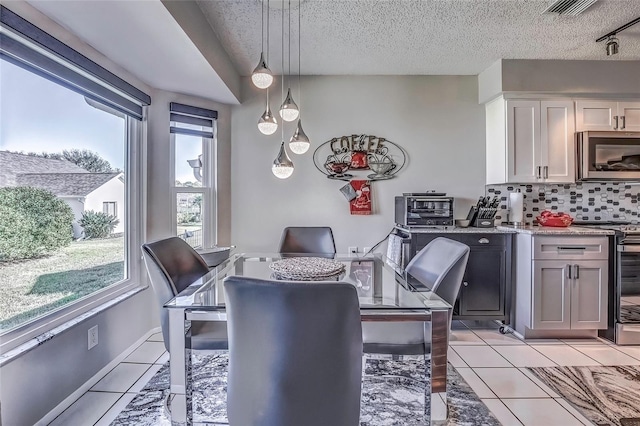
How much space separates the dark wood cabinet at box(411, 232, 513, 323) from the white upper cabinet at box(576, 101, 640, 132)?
53.7 inches

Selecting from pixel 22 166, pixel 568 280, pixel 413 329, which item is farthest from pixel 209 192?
pixel 568 280

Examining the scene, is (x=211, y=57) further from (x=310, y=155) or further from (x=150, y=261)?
(x=150, y=261)

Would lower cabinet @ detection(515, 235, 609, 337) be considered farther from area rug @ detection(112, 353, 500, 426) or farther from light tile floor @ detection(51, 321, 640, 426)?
area rug @ detection(112, 353, 500, 426)

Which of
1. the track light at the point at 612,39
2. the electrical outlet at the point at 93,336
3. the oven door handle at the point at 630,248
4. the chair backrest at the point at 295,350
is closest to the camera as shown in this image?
the chair backrest at the point at 295,350

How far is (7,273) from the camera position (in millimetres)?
1684

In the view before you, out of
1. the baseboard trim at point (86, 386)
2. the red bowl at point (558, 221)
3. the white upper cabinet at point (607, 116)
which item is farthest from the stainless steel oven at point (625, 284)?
the baseboard trim at point (86, 386)

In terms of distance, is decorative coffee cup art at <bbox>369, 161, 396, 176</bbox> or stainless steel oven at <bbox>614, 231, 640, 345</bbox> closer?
stainless steel oven at <bbox>614, 231, 640, 345</bbox>

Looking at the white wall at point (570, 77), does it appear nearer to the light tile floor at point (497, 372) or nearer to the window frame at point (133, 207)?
the light tile floor at point (497, 372)

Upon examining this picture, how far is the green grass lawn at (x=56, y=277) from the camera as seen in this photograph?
5.56 feet

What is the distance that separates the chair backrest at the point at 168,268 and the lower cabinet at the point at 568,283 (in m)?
2.64

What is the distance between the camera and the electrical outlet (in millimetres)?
2150

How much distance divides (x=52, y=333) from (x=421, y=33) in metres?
3.16

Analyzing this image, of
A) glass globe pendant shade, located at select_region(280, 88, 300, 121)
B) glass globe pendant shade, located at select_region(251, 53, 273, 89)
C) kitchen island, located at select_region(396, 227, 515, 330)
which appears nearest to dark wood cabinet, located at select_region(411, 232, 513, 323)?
kitchen island, located at select_region(396, 227, 515, 330)

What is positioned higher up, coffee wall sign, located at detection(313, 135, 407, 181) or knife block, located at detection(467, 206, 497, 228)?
A: coffee wall sign, located at detection(313, 135, 407, 181)
